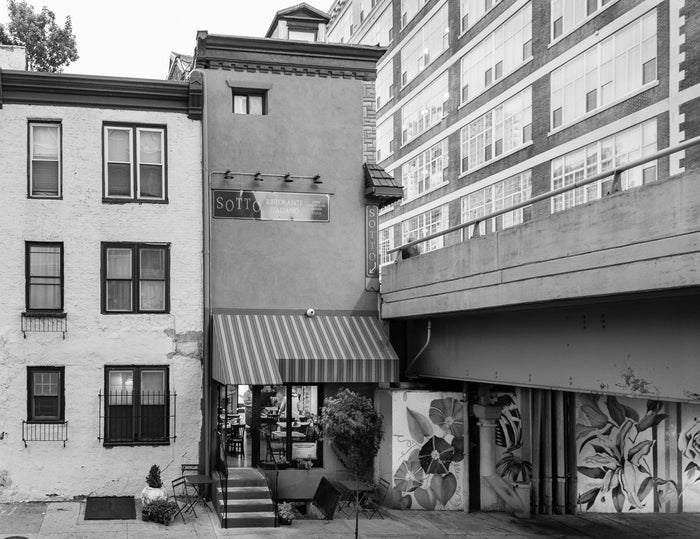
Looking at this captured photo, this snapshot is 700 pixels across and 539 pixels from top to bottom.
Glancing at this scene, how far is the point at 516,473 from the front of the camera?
21.9 metres

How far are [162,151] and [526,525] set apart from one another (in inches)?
507

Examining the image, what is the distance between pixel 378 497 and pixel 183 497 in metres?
4.77

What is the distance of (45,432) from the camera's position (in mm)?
20297

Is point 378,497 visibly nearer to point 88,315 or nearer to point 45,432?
point 45,432

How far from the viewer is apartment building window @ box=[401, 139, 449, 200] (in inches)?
1988

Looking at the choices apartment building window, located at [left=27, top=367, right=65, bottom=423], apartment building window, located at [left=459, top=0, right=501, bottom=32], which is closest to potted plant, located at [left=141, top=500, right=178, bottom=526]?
apartment building window, located at [left=27, top=367, right=65, bottom=423]

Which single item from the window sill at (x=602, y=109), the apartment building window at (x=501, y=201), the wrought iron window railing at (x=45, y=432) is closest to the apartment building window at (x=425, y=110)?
the apartment building window at (x=501, y=201)

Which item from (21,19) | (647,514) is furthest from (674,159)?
(21,19)

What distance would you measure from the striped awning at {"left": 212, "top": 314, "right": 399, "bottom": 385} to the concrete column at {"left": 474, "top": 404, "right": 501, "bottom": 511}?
252 centimetres

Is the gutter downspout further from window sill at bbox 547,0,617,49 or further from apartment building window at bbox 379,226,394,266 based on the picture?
apartment building window at bbox 379,226,394,266

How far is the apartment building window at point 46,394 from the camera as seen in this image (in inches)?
803

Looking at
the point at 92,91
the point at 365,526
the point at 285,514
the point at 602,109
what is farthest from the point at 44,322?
the point at 602,109

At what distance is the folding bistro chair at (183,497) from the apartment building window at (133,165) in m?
6.98

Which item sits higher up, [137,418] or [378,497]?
[137,418]
